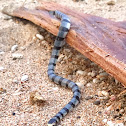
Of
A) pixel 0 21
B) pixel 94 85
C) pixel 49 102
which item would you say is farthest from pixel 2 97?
pixel 0 21

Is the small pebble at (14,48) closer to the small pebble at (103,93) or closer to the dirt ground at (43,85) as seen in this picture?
the dirt ground at (43,85)

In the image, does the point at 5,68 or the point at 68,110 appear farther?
the point at 5,68

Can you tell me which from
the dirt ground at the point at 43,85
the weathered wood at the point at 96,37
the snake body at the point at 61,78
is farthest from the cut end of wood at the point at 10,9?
the snake body at the point at 61,78

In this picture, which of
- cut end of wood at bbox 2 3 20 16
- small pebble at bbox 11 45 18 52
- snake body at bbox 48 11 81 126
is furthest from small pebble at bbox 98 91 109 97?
cut end of wood at bbox 2 3 20 16

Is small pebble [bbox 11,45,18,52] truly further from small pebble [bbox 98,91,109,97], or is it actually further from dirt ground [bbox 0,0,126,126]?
small pebble [bbox 98,91,109,97]

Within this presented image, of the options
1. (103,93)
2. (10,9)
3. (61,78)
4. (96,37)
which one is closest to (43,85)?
(61,78)

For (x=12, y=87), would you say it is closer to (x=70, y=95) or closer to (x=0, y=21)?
(x=70, y=95)

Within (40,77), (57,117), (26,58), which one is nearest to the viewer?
(57,117)
